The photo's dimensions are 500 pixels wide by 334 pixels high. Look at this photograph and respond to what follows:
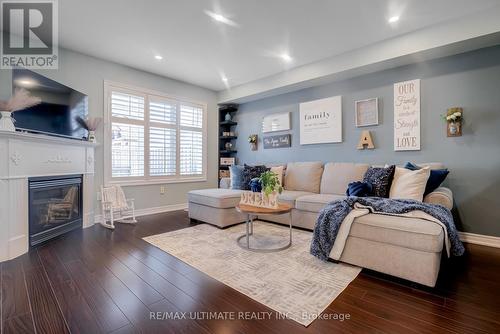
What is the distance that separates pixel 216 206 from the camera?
3340mm

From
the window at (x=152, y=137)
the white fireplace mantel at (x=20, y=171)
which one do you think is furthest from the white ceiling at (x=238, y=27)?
the white fireplace mantel at (x=20, y=171)

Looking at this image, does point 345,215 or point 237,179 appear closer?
point 345,215

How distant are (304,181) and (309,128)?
3.41ft

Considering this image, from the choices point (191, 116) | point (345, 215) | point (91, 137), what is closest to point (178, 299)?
point (345, 215)

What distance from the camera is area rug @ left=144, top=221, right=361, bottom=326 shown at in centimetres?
167

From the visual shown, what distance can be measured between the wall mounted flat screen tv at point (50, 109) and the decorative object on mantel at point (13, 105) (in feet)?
0.29

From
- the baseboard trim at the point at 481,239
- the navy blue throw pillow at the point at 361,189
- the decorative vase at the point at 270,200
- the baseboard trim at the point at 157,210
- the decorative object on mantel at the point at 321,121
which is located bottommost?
the baseboard trim at the point at 481,239

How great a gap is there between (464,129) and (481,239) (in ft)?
4.42

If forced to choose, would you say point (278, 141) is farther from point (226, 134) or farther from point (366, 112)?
point (366, 112)

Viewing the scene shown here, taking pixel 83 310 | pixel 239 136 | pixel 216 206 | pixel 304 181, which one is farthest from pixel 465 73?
pixel 83 310

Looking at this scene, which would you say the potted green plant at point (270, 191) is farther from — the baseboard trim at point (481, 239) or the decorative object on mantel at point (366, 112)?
the baseboard trim at point (481, 239)

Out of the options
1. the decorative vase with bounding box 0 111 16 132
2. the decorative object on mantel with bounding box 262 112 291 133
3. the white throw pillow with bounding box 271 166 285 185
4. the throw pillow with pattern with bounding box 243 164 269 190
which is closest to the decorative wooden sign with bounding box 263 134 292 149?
the decorative object on mantel with bounding box 262 112 291 133

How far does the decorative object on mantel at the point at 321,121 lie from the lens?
4023 millimetres

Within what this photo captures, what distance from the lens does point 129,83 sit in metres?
4.12
